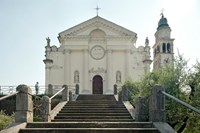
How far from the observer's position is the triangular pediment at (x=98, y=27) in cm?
3834

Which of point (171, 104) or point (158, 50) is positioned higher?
point (158, 50)

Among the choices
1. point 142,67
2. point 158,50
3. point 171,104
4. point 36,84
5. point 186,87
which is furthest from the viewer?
point 158,50

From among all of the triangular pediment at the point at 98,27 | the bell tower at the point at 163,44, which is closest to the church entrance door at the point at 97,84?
the triangular pediment at the point at 98,27

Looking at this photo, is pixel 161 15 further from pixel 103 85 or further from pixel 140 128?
pixel 140 128

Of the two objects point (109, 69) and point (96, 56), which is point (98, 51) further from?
point (109, 69)

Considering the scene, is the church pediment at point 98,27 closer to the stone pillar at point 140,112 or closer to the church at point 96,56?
the church at point 96,56

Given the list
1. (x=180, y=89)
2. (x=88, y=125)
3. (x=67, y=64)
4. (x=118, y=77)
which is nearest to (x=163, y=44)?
(x=118, y=77)

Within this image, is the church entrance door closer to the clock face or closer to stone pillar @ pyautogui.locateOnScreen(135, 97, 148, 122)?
the clock face

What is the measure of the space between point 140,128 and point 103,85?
94.9 ft

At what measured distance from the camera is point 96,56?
38344mm

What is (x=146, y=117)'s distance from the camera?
11992 millimetres

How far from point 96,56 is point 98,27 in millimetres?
3540

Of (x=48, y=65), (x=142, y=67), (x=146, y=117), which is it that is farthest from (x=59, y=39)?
(x=146, y=117)

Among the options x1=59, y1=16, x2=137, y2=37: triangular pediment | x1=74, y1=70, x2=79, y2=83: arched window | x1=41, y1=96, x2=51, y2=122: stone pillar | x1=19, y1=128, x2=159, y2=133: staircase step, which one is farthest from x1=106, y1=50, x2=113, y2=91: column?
x1=19, y1=128, x2=159, y2=133: staircase step
